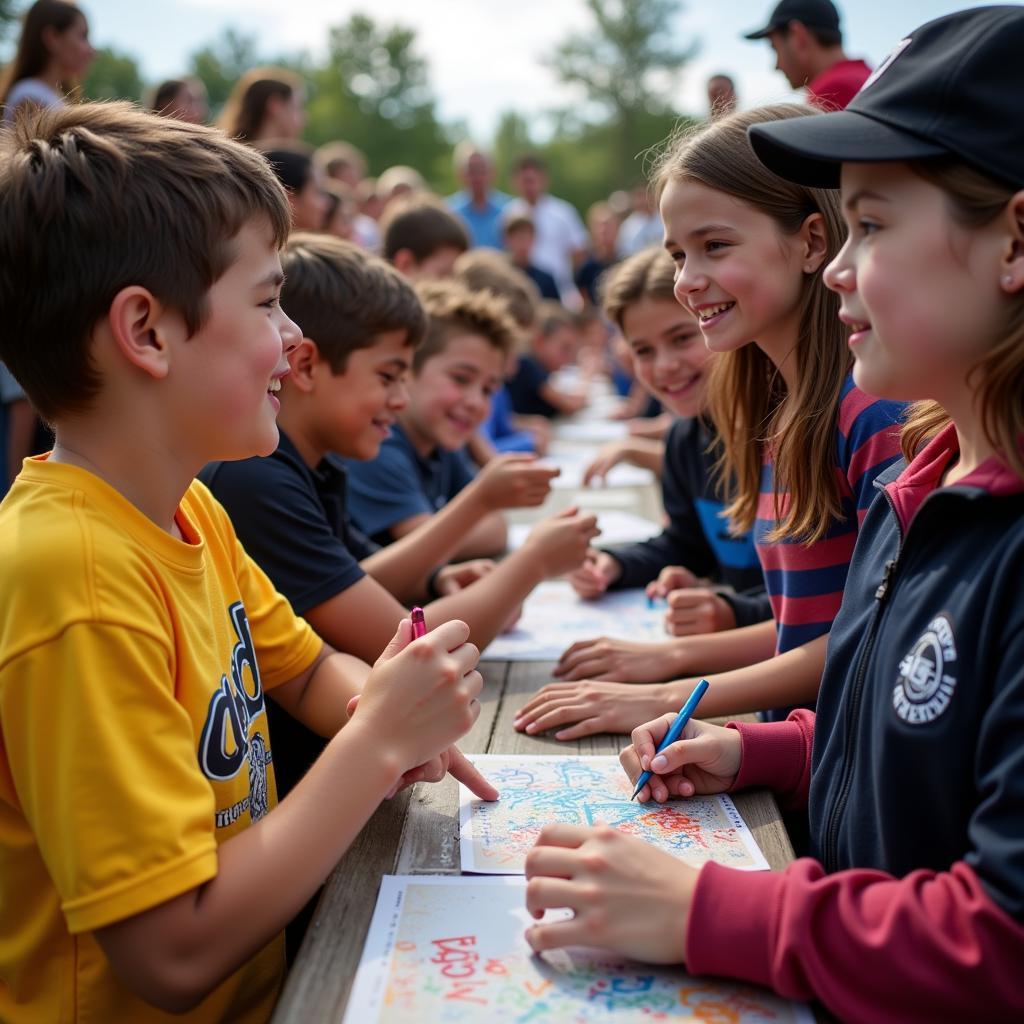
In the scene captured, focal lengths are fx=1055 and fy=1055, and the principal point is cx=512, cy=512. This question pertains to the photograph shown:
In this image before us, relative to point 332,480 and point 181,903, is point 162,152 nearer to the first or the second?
point 181,903

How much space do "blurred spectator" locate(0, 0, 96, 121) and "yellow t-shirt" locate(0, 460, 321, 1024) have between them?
11.9 feet

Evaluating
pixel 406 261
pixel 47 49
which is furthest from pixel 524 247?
pixel 47 49

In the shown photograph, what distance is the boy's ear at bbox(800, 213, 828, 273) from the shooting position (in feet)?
5.48

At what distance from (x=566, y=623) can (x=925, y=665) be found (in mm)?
1251

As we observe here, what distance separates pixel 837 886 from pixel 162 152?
991mm

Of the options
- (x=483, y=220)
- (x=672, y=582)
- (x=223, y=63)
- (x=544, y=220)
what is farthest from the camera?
(x=223, y=63)

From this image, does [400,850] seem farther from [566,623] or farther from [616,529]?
[616,529]

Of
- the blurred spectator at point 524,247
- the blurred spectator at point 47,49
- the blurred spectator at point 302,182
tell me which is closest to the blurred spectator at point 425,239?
the blurred spectator at point 302,182

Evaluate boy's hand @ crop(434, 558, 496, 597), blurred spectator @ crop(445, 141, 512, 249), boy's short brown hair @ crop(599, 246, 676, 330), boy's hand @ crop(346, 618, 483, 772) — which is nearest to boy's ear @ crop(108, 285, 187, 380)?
boy's hand @ crop(346, 618, 483, 772)

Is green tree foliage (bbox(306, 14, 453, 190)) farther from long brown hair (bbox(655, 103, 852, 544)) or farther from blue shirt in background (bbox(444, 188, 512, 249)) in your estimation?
long brown hair (bbox(655, 103, 852, 544))

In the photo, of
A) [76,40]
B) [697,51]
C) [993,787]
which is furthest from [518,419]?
[697,51]

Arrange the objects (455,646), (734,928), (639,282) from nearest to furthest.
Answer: (734,928) < (455,646) < (639,282)

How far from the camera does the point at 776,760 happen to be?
129 cm

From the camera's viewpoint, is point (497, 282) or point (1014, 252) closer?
point (1014, 252)
